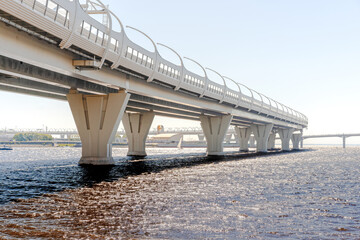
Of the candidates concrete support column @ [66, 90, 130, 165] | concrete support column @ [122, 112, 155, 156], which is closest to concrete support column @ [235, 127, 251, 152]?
concrete support column @ [122, 112, 155, 156]

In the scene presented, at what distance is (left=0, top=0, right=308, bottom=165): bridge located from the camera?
84.9 ft

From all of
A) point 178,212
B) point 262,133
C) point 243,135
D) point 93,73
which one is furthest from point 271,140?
point 178,212

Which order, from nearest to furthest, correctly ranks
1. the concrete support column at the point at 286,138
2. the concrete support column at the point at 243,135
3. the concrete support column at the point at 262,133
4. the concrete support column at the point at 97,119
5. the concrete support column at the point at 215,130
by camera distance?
the concrete support column at the point at 97,119 < the concrete support column at the point at 215,130 < the concrete support column at the point at 262,133 < the concrete support column at the point at 243,135 < the concrete support column at the point at 286,138

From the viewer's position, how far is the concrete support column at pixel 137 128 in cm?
7169

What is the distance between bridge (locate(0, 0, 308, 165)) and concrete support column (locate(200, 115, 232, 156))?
2896 millimetres

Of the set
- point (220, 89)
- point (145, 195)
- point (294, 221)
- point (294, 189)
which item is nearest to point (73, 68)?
point (145, 195)

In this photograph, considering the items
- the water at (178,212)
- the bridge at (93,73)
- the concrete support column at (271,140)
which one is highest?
the bridge at (93,73)

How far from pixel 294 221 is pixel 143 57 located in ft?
97.5

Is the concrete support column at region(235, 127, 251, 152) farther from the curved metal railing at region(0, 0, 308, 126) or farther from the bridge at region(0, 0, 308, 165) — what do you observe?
the curved metal railing at region(0, 0, 308, 126)

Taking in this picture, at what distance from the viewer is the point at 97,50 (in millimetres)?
32875

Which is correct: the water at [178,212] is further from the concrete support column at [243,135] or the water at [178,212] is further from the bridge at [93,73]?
the concrete support column at [243,135]

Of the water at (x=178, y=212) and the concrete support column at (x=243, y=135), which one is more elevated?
the concrete support column at (x=243, y=135)

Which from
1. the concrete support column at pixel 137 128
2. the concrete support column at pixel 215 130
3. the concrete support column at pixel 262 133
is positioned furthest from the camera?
the concrete support column at pixel 262 133

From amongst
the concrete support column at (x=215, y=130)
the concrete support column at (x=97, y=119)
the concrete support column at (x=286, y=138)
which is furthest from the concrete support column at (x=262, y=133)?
the concrete support column at (x=97, y=119)
